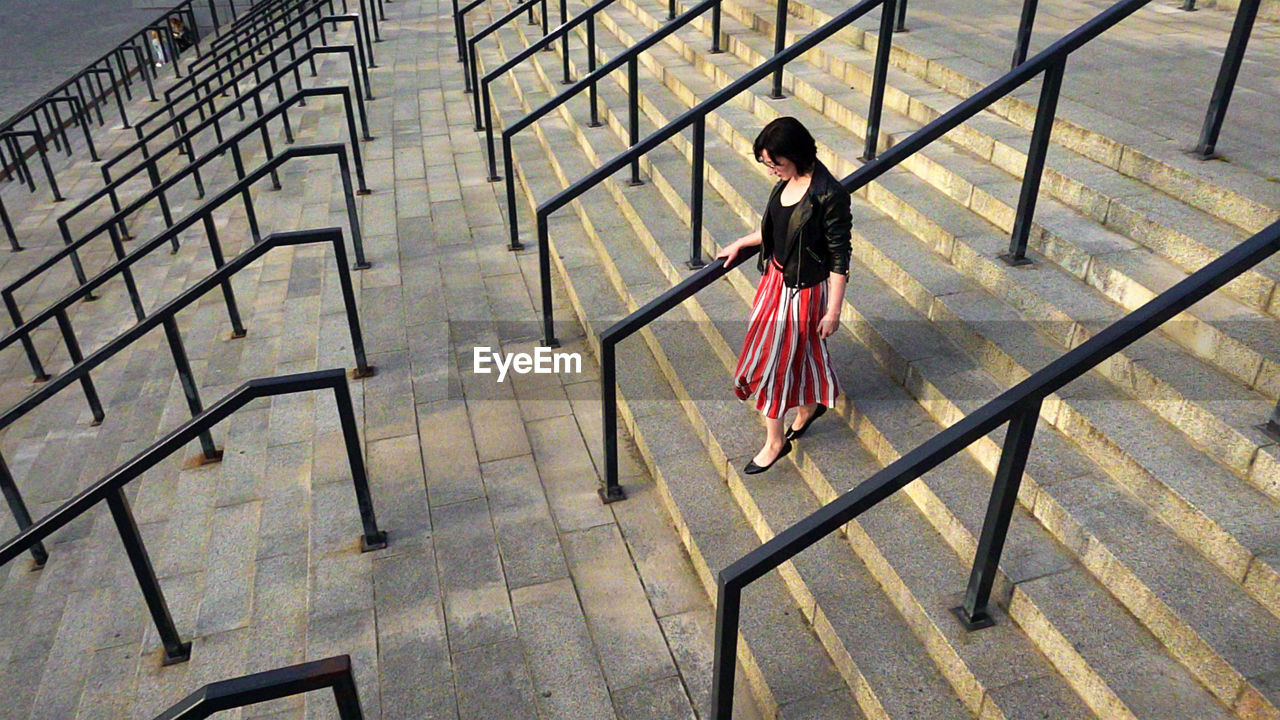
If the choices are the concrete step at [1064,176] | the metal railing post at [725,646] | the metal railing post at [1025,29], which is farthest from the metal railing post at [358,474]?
the metal railing post at [1025,29]

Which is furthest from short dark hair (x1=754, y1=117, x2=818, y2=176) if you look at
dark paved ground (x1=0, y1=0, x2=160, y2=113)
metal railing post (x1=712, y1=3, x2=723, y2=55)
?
dark paved ground (x1=0, y1=0, x2=160, y2=113)

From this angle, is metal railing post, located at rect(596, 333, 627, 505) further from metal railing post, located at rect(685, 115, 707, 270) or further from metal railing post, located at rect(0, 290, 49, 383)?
metal railing post, located at rect(0, 290, 49, 383)

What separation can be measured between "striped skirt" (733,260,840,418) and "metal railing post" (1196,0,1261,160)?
1.96 meters

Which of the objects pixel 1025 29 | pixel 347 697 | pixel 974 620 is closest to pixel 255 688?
pixel 347 697

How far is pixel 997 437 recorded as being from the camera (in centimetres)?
312

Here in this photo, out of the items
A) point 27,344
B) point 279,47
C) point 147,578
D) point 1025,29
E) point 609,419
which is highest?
point 1025,29

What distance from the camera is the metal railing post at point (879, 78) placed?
4.47m

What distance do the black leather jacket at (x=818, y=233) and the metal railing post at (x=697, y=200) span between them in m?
1.16

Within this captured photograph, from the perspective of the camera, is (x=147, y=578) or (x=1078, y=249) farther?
(x=1078, y=249)

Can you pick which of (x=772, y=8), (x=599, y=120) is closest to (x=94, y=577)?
(x=599, y=120)

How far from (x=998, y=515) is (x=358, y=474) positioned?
7.78ft

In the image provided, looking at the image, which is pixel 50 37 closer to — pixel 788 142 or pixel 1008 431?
pixel 788 142

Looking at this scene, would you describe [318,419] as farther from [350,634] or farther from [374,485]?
[350,634]

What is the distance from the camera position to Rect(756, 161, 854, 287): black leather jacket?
307 centimetres
